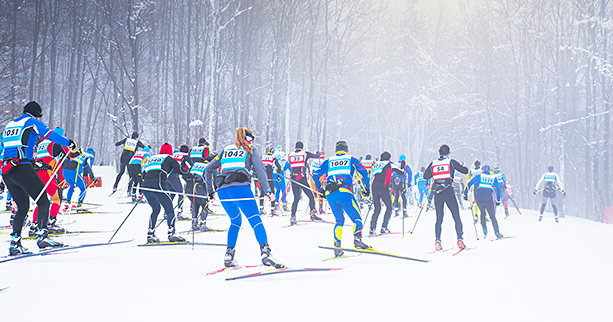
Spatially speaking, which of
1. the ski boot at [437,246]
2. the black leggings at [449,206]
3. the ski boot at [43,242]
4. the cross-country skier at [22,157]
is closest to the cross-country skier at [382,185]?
the black leggings at [449,206]

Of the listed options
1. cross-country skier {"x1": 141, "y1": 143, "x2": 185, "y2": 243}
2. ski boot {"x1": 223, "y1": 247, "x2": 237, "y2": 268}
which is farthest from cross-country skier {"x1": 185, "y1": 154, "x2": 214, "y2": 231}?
ski boot {"x1": 223, "y1": 247, "x2": 237, "y2": 268}

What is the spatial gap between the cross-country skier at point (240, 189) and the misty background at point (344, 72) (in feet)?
54.3

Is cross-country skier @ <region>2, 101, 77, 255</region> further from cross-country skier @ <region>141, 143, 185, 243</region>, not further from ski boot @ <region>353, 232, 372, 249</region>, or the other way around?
ski boot @ <region>353, 232, 372, 249</region>

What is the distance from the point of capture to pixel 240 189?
686 cm

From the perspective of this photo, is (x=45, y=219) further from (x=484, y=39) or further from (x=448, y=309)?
(x=484, y=39)

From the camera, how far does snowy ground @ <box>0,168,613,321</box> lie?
482 cm

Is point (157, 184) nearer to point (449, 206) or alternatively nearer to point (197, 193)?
point (197, 193)

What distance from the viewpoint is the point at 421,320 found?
458 centimetres

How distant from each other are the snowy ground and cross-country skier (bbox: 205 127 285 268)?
502 millimetres

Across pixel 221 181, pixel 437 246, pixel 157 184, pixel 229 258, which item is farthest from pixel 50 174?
pixel 437 246

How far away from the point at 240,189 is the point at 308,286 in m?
1.71

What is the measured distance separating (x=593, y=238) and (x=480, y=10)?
25.5 metres

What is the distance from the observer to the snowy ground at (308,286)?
4.82 metres

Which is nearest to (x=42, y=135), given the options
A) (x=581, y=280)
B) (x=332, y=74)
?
(x=581, y=280)
